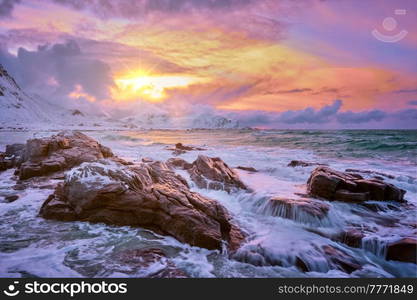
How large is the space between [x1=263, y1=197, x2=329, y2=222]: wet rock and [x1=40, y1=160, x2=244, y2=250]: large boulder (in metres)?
1.53

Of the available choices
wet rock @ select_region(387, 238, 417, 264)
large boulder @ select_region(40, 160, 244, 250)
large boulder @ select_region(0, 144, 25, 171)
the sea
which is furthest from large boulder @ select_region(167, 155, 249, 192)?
large boulder @ select_region(0, 144, 25, 171)

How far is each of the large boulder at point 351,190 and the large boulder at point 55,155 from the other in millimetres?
7740

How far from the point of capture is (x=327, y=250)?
5.52m

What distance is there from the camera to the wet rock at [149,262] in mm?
4562

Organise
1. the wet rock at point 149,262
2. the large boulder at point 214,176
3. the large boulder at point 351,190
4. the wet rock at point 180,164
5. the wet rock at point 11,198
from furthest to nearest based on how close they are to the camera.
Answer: the wet rock at point 180,164 → the large boulder at point 214,176 → the large boulder at point 351,190 → the wet rock at point 11,198 → the wet rock at point 149,262

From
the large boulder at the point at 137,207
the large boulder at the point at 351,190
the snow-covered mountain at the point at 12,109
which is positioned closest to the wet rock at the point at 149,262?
the large boulder at the point at 137,207

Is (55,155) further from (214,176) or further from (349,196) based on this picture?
(349,196)

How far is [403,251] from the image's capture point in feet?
18.0

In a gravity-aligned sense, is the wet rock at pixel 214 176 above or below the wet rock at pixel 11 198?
above

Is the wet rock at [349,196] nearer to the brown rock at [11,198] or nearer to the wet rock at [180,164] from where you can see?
the wet rock at [180,164]

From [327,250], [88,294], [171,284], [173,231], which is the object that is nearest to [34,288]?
[88,294]

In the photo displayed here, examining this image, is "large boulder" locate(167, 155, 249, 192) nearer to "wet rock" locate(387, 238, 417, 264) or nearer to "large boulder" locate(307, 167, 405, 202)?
"large boulder" locate(307, 167, 405, 202)

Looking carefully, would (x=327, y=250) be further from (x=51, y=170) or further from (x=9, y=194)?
(x=51, y=170)

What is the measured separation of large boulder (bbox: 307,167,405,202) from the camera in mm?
8578
